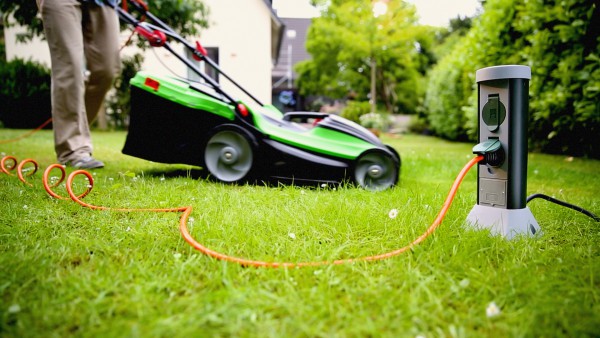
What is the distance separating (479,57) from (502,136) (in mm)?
4554

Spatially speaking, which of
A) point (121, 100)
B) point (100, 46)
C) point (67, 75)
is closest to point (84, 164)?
point (67, 75)

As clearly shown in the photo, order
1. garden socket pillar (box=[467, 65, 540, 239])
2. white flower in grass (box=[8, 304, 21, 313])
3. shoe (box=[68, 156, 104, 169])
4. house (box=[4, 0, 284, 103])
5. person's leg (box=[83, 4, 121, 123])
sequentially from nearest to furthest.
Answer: white flower in grass (box=[8, 304, 21, 313]) < garden socket pillar (box=[467, 65, 540, 239]) < shoe (box=[68, 156, 104, 169]) < person's leg (box=[83, 4, 121, 123]) < house (box=[4, 0, 284, 103])

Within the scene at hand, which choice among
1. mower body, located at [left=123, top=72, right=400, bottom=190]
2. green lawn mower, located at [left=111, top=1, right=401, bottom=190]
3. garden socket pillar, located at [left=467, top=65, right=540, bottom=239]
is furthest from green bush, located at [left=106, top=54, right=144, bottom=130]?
garden socket pillar, located at [left=467, top=65, right=540, bottom=239]

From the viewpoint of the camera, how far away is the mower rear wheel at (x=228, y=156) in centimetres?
277

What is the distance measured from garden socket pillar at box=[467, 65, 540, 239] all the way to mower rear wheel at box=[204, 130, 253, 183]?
146 cm

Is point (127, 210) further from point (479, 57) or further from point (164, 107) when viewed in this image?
point (479, 57)

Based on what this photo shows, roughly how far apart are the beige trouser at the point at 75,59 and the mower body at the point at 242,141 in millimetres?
627

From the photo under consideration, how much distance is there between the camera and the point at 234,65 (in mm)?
11938

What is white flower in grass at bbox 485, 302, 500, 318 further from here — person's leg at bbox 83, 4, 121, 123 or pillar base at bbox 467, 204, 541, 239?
person's leg at bbox 83, 4, 121, 123

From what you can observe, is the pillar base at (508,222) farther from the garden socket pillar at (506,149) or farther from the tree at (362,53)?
the tree at (362,53)

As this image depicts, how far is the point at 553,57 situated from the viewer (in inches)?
171

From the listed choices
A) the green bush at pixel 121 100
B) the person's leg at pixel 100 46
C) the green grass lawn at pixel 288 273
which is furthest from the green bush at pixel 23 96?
the green grass lawn at pixel 288 273

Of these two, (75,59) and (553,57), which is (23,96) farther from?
(553,57)

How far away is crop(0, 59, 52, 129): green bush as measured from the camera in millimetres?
10141
